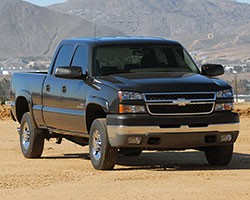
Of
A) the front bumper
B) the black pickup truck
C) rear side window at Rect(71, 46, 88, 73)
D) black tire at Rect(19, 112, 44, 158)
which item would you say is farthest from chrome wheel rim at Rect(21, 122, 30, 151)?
the front bumper

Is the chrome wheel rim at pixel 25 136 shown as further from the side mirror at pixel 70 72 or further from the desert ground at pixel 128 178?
the side mirror at pixel 70 72

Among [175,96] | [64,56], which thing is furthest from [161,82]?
[64,56]

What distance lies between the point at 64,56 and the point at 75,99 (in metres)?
1.27

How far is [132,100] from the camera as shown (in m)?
9.52

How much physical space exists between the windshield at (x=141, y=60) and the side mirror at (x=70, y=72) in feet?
0.75

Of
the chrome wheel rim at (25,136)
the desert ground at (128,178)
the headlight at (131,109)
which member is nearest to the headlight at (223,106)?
the desert ground at (128,178)

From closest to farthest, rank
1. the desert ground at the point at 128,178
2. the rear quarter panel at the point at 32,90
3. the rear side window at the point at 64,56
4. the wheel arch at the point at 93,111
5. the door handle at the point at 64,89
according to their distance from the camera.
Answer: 1. the desert ground at the point at 128,178
2. the wheel arch at the point at 93,111
3. the door handle at the point at 64,89
4. the rear side window at the point at 64,56
5. the rear quarter panel at the point at 32,90

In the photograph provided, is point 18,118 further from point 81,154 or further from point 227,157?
point 227,157

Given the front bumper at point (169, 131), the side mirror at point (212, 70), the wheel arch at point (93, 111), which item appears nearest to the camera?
the front bumper at point (169, 131)

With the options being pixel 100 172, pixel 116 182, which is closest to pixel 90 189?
pixel 116 182

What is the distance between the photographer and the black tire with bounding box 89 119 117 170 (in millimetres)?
9828

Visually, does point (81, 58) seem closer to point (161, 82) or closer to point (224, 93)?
point (161, 82)

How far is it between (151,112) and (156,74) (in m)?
0.99

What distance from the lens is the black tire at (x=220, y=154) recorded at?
34.6 feet
